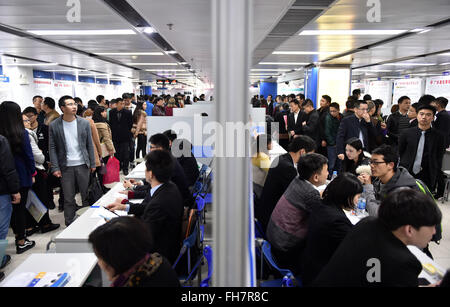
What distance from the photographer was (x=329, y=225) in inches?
73.7

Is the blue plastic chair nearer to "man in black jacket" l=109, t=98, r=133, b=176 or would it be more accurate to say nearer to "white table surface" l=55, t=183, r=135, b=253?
"white table surface" l=55, t=183, r=135, b=253

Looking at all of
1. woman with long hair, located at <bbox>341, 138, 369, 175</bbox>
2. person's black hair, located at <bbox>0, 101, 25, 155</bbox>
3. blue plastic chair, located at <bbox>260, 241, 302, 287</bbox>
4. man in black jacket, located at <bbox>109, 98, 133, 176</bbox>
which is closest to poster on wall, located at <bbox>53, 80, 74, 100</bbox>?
man in black jacket, located at <bbox>109, 98, 133, 176</bbox>

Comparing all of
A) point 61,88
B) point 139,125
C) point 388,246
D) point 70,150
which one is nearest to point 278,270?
point 388,246

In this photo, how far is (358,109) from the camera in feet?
16.6

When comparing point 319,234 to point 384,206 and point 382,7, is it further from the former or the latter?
point 382,7

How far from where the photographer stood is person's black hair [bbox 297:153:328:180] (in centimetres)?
236

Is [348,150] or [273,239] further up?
[348,150]

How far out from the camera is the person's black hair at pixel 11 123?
10.2 feet

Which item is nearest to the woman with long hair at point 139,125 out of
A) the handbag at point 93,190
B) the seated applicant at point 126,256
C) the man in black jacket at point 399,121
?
the handbag at point 93,190

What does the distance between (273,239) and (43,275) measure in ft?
5.02

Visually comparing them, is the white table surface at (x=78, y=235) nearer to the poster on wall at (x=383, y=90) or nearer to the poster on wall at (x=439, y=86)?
the poster on wall at (x=439, y=86)
